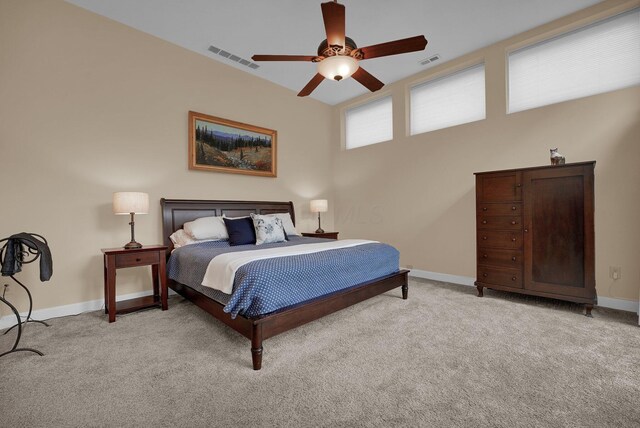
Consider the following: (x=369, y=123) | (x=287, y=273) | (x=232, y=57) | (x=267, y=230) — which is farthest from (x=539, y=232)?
(x=232, y=57)

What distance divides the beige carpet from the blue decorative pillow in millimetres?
995

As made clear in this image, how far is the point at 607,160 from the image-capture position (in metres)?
3.00

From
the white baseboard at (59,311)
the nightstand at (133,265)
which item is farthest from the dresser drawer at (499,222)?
the white baseboard at (59,311)

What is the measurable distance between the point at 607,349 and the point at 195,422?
9.34ft

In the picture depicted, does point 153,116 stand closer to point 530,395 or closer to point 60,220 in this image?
point 60,220

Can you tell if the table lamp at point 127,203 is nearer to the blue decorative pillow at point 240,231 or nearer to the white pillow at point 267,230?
the blue decorative pillow at point 240,231

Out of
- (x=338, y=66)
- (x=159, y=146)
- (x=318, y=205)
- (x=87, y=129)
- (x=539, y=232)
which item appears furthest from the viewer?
(x=318, y=205)

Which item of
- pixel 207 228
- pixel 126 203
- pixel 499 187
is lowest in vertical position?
pixel 207 228

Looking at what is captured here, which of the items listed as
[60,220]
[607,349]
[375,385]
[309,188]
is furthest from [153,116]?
[607,349]

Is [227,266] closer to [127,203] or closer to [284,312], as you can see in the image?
[284,312]

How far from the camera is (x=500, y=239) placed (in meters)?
3.29

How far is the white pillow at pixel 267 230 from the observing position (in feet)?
11.6

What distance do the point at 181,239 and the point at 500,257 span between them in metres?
3.84

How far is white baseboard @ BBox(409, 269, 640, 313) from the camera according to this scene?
2885 mm
